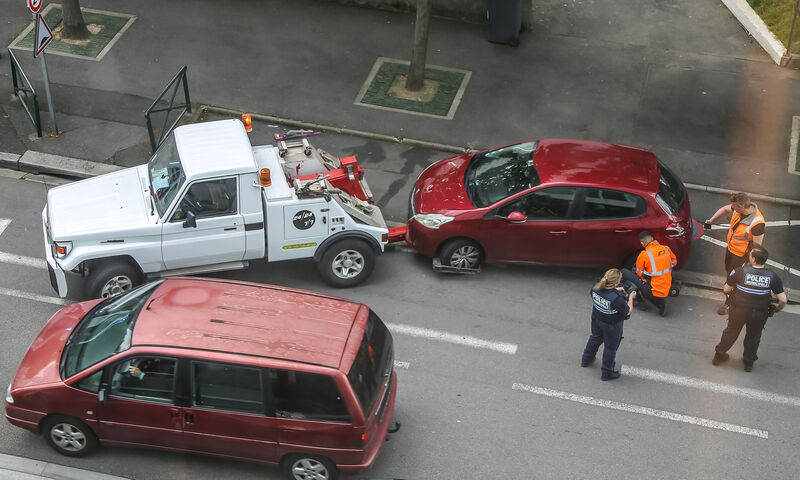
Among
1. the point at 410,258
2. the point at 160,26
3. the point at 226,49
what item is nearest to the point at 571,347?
the point at 410,258

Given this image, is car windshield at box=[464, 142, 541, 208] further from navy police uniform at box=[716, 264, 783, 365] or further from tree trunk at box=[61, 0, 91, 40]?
tree trunk at box=[61, 0, 91, 40]

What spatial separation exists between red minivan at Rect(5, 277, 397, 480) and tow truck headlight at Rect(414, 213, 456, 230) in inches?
125

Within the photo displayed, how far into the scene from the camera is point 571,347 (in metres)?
11.1

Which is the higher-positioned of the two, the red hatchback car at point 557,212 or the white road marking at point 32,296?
the red hatchback car at point 557,212

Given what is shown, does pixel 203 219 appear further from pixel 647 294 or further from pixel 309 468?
pixel 647 294

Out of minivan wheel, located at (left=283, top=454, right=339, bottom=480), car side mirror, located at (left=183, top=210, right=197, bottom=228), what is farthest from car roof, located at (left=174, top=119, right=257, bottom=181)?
minivan wheel, located at (left=283, top=454, right=339, bottom=480)

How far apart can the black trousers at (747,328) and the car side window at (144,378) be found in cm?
632

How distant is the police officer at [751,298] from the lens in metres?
10.1

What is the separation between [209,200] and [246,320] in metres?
2.54

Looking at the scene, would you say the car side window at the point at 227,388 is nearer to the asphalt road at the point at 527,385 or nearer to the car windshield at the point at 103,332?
the car windshield at the point at 103,332

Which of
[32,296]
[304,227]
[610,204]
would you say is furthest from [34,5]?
[610,204]

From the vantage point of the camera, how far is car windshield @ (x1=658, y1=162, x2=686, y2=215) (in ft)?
38.8

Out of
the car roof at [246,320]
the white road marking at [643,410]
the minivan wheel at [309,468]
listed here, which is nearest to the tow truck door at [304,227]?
the car roof at [246,320]

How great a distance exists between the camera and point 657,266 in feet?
36.4
